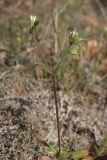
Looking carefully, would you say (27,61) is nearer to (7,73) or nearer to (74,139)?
(7,73)

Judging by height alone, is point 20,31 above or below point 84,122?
above

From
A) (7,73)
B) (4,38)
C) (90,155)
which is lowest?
(90,155)

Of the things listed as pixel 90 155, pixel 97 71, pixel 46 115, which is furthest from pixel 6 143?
pixel 97 71

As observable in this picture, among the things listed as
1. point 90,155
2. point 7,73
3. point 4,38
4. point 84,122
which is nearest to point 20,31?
point 4,38

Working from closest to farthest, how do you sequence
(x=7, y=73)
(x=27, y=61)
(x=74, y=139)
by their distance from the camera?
1. (x=74, y=139)
2. (x=7, y=73)
3. (x=27, y=61)

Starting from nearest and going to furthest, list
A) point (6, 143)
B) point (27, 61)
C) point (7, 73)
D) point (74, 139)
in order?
point (6, 143), point (74, 139), point (7, 73), point (27, 61)

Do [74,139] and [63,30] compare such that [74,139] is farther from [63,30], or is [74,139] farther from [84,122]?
[63,30]

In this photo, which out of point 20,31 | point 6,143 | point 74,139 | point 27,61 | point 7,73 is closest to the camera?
point 6,143

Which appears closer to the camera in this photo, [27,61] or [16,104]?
[16,104]

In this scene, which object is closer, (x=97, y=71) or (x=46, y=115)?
(x=46, y=115)
